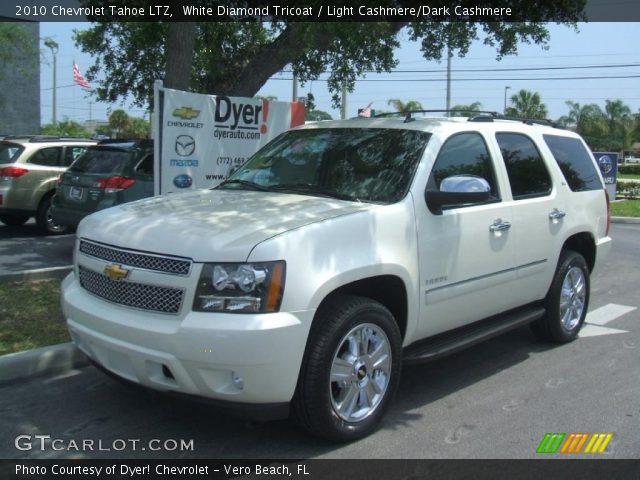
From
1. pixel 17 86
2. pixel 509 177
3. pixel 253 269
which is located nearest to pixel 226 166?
pixel 509 177

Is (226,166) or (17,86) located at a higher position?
(17,86)

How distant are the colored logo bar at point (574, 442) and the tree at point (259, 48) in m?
6.06

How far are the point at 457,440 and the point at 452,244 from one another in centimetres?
125

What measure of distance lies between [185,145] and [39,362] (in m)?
3.77

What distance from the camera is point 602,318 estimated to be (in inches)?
270

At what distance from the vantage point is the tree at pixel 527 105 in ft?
194

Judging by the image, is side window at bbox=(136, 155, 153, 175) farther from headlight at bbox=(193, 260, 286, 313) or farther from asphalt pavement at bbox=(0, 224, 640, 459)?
headlight at bbox=(193, 260, 286, 313)

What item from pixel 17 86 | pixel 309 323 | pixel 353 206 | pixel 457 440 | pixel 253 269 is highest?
pixel 17 86

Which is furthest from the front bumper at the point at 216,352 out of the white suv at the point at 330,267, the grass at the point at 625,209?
the grass at the point at 625,209

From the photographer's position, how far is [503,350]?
5.71 metres

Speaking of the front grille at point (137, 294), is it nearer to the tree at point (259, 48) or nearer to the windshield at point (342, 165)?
the windshield at point (342, 165)

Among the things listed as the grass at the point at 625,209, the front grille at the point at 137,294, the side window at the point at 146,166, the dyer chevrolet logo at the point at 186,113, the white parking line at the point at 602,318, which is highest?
the dyer chevrolet logo at the point at 186,113

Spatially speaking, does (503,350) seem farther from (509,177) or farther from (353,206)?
(353,206)

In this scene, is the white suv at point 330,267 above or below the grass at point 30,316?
above
